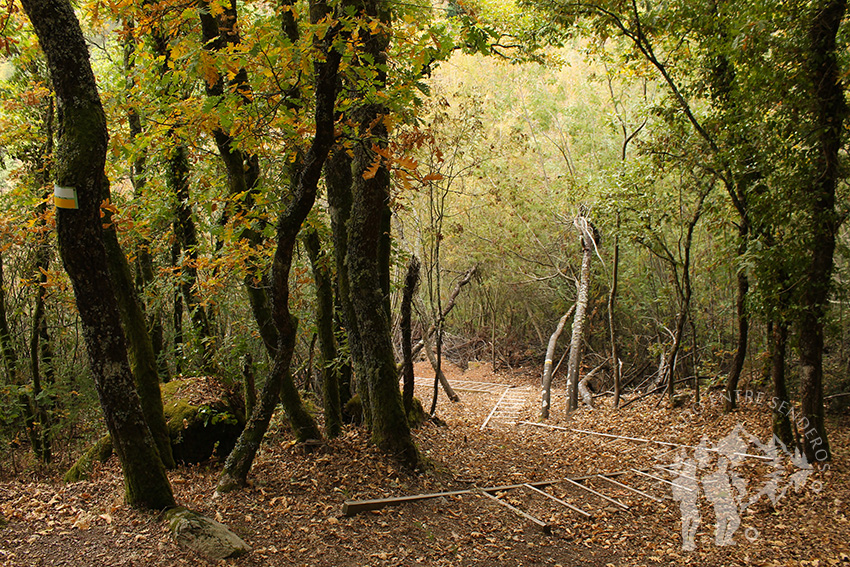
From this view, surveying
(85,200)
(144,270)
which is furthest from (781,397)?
(144,270)

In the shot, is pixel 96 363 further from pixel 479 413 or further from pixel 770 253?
pixel 479 413

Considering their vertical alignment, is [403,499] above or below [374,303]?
below

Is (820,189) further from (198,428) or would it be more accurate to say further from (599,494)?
(198,428)

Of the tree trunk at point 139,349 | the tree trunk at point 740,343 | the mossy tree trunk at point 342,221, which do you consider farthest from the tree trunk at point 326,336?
the tree trunk at point 740,343

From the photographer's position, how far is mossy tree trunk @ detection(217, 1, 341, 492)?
346cm

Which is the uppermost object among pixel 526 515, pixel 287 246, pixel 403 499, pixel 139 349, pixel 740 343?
pixel 287 246

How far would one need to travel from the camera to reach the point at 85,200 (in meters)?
3.05

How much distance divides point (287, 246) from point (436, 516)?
8.64 feet

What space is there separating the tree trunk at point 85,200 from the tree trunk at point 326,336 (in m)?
2.67

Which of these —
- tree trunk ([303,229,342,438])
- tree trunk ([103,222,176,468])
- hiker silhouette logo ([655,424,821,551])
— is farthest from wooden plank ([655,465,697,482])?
tree trunk ([103,222,176,468])

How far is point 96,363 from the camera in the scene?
3195 millimetres

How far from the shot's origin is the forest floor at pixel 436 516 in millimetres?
3377

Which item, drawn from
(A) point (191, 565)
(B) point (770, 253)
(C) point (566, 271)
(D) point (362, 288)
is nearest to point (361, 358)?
(D) point (362, 288)

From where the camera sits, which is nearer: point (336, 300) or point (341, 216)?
point (341, 216)
